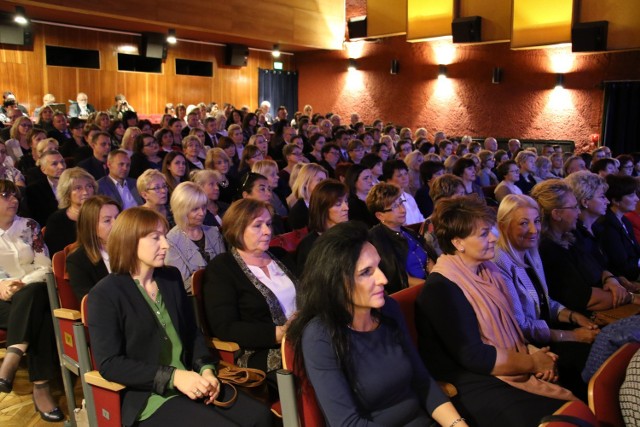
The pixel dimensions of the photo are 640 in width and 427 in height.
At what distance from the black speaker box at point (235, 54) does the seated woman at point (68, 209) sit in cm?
1155

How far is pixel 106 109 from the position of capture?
42.7ft

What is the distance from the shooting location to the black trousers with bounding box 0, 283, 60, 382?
310 centimetres

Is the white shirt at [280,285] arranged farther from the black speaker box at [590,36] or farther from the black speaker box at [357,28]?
the black speaker box at [357,28]

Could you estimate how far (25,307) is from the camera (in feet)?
10.3

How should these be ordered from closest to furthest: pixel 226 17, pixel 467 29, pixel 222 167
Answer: pixel 222 167, pixel 467 29, pixel 226 17

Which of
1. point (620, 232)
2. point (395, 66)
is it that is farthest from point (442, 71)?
point (620, 232)

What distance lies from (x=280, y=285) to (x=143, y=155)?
13.6 feet

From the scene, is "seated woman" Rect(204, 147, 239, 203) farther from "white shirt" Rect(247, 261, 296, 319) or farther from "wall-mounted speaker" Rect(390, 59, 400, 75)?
"wall-mounted speaker" Rect(390, 59, 400, 75)

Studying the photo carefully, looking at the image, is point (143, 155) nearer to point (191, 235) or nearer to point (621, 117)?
point (191, 235)

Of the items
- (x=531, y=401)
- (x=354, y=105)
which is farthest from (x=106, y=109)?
(x=531, y=401)

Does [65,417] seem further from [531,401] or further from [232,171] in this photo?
[232,171]

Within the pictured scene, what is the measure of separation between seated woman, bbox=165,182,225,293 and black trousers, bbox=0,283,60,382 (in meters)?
0.73

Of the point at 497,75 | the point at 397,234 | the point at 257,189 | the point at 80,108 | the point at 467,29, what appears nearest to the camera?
the point at 397,234

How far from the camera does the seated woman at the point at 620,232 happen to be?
410 cm
